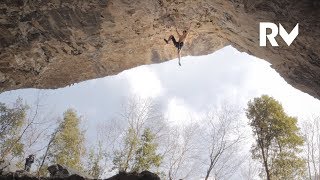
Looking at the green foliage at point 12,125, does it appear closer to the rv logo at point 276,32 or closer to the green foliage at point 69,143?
the green foliage at point 69,143

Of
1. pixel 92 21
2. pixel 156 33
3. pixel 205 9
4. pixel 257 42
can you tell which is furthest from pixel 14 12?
pixel 257 42

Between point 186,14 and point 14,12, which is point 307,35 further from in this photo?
point 14,12

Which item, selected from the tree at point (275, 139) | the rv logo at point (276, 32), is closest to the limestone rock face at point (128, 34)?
the rv logo at point (276, 32)

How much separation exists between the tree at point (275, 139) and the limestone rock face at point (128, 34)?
30.5 ft

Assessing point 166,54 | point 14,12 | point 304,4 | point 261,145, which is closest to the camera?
point 304,4

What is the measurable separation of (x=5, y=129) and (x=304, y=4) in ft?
81.3

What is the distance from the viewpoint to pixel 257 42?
1150cm

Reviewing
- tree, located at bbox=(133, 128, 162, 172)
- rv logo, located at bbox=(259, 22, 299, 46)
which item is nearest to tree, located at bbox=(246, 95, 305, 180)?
tree, located at bbox=(133, 128, 162, 172)

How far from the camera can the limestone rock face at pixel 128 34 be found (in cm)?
944

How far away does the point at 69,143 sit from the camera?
26.8 m

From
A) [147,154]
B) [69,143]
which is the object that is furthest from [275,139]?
[69,143]

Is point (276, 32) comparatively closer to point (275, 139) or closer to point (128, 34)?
point (128, 34)

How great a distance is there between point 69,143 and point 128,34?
17079 millimetres

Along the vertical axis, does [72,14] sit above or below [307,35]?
above
